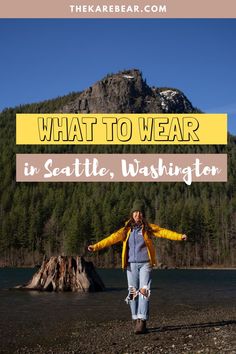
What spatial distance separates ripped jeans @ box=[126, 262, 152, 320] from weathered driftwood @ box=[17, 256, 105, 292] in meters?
18.6

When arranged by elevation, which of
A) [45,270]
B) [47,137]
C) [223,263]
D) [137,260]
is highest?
[47,137]

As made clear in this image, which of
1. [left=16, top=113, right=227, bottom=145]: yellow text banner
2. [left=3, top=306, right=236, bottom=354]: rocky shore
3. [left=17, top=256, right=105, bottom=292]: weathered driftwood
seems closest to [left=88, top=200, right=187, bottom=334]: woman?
[left=3, top=306, right=236, bottom=354]: rocky shore

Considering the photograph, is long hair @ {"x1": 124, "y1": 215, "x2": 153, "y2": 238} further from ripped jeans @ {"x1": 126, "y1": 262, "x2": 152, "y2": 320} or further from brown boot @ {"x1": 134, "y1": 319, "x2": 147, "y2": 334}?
brown boot @ {"x1": 134, "y1": 319, "x2": 147, "y2": 334}

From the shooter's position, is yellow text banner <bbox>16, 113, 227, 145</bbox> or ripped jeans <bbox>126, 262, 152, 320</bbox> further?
yellow text banner <bbox>16, 113, 227, 145</bbox>

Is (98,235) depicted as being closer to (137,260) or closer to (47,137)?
(47,137)

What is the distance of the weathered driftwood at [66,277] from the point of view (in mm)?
32500

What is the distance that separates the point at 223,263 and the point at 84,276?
128 meters

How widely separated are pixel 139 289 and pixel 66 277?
1952cm

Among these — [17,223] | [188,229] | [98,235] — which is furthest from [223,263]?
[17,223]

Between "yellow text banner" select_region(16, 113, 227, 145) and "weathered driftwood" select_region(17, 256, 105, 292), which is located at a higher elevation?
"yellow text banner" select_region(16, 113, 227, 145)

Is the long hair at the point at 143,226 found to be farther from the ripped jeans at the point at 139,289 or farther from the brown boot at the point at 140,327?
the brown boot at the point at 140,327

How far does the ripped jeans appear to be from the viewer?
1387 centimetres

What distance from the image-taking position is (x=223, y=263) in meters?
154

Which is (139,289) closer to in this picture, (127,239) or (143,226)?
(127,239)
